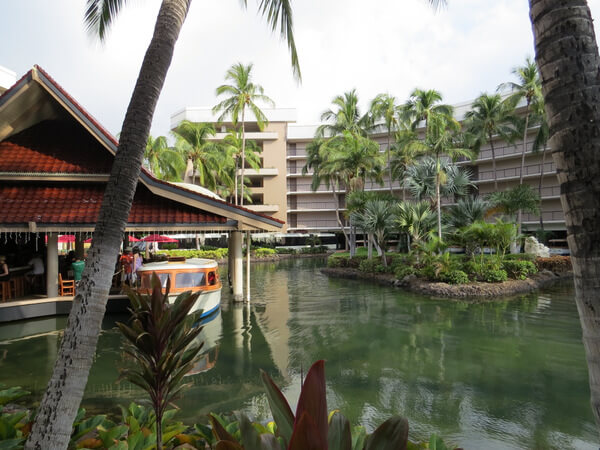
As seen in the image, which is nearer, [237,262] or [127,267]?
[127,267]

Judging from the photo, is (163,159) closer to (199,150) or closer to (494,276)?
(199,150)

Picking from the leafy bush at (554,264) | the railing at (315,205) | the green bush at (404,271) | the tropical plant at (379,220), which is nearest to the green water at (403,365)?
the green bush at (404,271)

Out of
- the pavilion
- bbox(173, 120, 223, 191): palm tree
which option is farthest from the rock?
bbox(173, 120, 223, 191): palm tree

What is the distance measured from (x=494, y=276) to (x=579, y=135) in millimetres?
17626

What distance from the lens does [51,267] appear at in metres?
12.2

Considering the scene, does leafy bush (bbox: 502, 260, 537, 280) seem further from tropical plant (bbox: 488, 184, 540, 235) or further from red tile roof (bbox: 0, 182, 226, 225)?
red tile roof (bbox: 0, 182, 226, 225)

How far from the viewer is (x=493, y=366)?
8.16m

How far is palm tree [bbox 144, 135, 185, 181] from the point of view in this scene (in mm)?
33656

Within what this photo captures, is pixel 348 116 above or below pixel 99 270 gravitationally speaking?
above

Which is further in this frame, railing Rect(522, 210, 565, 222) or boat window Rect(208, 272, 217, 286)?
railing Rect(522, 210, 565, 222)

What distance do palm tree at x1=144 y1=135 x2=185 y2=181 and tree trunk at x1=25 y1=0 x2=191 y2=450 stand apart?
31358mm

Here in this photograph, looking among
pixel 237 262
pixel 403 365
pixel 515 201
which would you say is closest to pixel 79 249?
pixel 237 262

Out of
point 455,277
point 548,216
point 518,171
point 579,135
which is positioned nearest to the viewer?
point 579,135

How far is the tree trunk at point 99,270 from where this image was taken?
2.87 metres
